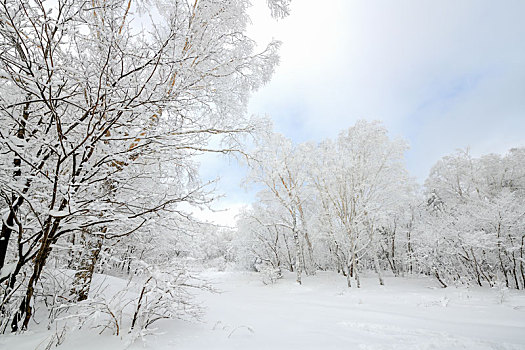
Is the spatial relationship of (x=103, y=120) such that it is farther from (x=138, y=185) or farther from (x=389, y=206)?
(x=389, y=206)

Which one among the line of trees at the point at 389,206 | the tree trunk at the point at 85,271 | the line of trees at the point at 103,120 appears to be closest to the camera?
the line of trees at the point at 103,120

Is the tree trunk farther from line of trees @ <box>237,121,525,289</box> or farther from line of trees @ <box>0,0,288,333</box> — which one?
line of trees @ <box>237,121,525,289</box>

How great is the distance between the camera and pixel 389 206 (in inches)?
475

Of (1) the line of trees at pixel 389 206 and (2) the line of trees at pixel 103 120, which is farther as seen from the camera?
(1) the line of trees at pixel 389 206

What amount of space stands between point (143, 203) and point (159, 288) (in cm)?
93

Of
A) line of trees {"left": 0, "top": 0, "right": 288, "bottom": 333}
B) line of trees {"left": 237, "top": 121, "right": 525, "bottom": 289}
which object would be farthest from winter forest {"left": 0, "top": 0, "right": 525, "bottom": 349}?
line of trees {"left": 237, "top": 121, "right": 525, "bottom": 289}

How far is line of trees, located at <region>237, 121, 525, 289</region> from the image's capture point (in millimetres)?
9258

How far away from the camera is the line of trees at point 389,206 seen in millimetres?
9258

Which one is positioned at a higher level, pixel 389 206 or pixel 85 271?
pixel 389 206

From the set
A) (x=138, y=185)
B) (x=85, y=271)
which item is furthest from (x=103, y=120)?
(x=85, y=271)

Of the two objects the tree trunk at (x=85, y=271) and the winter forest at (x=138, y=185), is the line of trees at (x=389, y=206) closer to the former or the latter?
the winter forest at (x=138, y=185)

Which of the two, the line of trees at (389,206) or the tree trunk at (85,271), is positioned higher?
the line of trees at (389,206)

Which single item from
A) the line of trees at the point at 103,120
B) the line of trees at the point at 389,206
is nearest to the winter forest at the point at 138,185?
the line of trees at the point at 103,120

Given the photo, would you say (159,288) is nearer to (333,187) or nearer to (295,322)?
(295,322)
